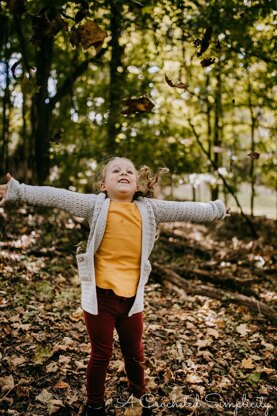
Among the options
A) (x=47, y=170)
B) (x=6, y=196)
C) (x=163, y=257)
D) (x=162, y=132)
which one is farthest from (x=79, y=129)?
(x=6, y=196)

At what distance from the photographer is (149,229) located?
269 centimetres

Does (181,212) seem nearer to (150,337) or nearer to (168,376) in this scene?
(168,376)

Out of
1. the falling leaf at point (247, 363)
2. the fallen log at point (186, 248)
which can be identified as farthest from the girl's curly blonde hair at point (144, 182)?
the fallen log at point (186, 248)

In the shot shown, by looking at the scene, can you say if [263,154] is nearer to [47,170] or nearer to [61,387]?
[47,170]

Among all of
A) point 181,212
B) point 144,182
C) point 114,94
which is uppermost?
point 114,94

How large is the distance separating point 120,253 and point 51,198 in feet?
2.00

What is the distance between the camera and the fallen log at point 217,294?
4666mm

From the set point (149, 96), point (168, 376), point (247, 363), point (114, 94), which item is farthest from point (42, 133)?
point (247, 363)

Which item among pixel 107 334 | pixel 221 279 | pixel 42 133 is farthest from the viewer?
pixel 42 133

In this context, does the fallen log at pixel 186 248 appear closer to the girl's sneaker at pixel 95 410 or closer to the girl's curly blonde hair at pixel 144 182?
the girl's curly blonde hair at pixel 144 182

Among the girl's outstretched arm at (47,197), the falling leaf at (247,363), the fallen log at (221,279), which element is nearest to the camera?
the girl's outstretched arm at (47,197)

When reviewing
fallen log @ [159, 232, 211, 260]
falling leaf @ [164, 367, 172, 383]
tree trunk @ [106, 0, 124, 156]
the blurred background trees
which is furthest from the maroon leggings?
fallen log @ [159, 232, 211, 260]

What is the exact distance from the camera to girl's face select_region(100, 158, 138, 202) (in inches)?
105

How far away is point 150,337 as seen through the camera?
3.94 m
